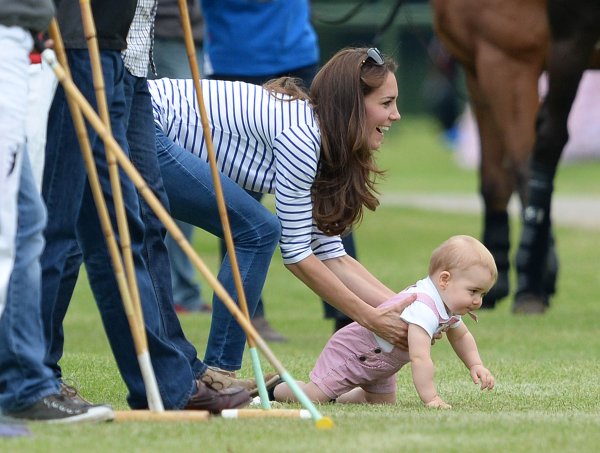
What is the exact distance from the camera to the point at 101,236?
15.6 feet

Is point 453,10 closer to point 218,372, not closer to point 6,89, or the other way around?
point 218,372

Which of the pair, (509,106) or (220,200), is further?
(509,106)

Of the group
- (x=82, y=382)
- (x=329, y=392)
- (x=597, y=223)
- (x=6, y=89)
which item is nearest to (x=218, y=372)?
(x=329, y=392)

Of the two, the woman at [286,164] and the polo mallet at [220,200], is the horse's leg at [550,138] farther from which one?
the polo mallet at [220,200]

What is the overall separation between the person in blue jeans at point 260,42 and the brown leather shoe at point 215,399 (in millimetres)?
2977

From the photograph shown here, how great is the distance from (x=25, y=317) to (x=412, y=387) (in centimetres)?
216

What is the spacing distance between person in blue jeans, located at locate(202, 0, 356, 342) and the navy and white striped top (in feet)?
7.84

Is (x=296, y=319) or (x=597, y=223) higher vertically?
(x=296, y=319)

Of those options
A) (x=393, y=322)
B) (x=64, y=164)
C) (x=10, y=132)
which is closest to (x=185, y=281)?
(x=393, y=322)

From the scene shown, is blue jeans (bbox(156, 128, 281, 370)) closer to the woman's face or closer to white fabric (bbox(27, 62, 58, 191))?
the woman's face

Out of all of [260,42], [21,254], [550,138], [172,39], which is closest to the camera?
[21,254]

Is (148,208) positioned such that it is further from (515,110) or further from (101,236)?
(515,110)

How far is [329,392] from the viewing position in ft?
18.0

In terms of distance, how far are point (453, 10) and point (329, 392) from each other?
4.76 meters
